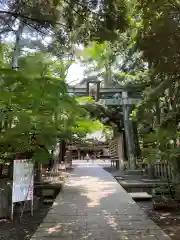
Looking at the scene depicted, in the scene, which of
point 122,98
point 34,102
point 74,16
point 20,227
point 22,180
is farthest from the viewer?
point 122,98

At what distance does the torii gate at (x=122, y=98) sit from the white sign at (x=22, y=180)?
429 inches

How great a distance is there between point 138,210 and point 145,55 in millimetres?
3416

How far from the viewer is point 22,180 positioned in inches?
273

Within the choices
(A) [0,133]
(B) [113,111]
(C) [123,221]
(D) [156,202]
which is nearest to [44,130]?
(A) [0,133]

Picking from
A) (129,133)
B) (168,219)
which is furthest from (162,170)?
(168,219)

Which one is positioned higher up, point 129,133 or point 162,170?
point 129,133

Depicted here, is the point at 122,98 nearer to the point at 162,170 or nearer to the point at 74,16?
the point at 162,170

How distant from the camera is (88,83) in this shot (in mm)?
17719

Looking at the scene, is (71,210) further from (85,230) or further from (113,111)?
(113,111)

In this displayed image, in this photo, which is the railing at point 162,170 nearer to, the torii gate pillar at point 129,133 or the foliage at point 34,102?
the torii gate pillar at point 129,133

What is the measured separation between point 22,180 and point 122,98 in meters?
12.5

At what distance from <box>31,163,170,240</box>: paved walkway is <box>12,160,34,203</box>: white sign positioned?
2.45 feet

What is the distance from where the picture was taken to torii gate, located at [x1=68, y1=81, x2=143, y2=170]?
18.1 metres

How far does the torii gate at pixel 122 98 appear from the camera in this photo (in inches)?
714
